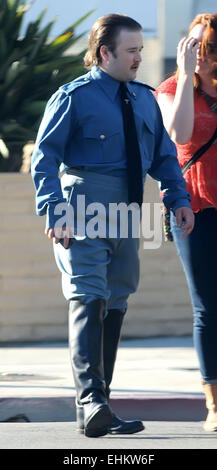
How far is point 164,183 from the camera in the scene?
5.33 metres

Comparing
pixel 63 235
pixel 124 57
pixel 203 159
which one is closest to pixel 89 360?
pixel 63 235

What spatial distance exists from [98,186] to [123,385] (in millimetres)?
1796

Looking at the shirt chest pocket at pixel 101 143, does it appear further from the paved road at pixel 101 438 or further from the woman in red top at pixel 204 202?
the paved road at pixel 101 438

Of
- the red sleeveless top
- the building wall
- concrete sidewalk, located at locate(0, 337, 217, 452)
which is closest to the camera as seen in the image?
concrete sidewalk, located at locate(0, 337, 217, 452)

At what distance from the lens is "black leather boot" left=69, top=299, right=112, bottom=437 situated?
4.93 m

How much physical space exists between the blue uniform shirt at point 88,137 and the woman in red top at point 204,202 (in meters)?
0.12

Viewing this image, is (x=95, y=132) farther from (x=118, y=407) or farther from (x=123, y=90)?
(x=118, y=407)

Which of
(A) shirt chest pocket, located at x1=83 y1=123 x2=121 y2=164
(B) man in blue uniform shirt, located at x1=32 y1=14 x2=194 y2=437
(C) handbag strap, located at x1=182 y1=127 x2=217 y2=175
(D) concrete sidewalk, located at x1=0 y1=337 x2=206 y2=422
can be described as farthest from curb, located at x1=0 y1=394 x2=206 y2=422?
(A) shirt chest pocket, located at x1=83 y1=123 x2=121 y2=164

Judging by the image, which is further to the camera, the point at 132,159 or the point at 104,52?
the point at 104,52

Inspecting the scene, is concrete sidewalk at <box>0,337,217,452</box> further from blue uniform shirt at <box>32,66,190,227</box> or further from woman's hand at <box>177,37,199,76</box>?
woman's hand at <box>177,37,199,76</box>

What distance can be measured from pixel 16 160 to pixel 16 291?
87.0 inches

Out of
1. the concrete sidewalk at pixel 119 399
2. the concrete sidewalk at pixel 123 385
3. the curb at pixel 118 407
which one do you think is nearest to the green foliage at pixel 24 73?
the concrete sidewalk at pixel 119 399

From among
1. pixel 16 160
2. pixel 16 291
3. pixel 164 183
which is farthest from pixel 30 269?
pixel 164 183

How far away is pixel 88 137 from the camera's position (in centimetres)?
510
